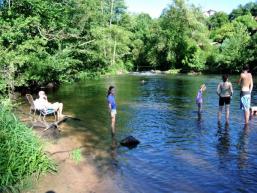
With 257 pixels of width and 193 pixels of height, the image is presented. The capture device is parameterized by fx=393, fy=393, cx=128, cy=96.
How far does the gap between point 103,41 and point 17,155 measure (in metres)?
21.9

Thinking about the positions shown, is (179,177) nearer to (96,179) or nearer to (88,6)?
(96,179)

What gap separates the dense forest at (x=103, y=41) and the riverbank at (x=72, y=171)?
3.71m

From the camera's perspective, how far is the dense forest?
20719 mm

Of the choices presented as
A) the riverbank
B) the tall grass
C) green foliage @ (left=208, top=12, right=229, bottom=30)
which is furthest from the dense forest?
the tall grass

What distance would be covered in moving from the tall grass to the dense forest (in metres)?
5.36

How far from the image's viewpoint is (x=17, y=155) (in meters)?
9.16

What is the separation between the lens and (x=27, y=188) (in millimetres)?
8625

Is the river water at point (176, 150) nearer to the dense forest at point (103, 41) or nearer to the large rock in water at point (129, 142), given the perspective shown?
the large rock in water at point (129, 142)

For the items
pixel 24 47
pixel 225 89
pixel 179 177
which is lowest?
pixel 179 177

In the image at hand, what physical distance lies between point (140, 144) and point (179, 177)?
359cm

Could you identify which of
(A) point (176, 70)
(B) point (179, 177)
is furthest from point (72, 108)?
(A) point (176, 70)

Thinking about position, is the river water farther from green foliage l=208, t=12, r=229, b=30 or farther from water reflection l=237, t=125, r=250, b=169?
green foliage l=208, t=12, r=229, b=30

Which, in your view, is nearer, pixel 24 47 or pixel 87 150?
pixel 87 150

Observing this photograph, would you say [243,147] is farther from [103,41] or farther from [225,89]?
[103,41]
